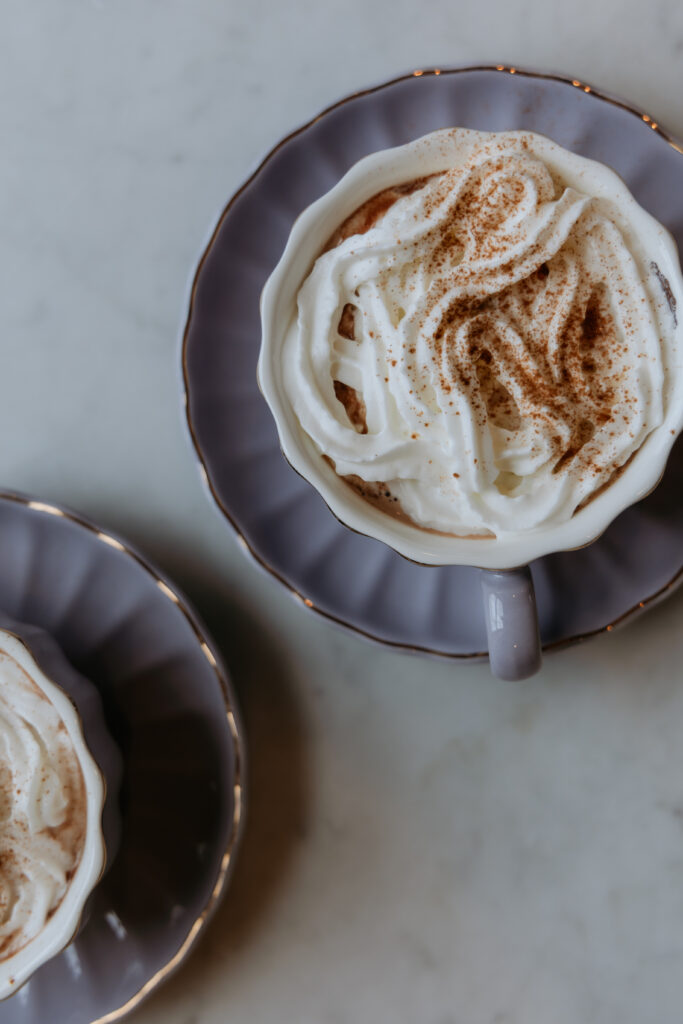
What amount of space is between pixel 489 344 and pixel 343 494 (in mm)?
287

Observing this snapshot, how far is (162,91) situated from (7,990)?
4.76 ft

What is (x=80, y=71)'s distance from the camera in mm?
1483

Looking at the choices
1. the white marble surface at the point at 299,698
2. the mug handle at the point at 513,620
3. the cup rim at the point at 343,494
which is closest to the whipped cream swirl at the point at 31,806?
the white marble surface at the point at 299,698

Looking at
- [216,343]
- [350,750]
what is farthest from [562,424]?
[350,750]

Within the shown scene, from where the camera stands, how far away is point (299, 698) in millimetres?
1480

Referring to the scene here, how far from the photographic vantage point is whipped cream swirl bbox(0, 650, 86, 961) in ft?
3.96

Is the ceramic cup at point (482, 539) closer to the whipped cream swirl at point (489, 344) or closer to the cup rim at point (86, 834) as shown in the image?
the whipped cream swirl at point (489, 344)

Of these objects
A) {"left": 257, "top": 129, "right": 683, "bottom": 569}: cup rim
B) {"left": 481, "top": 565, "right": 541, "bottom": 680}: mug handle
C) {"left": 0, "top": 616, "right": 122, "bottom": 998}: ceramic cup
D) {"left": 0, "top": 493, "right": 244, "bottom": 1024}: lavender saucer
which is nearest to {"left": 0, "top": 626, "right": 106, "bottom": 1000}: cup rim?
{"left": 0, "top": 616, "right": 122, "bottom": 998}: ceramic cup

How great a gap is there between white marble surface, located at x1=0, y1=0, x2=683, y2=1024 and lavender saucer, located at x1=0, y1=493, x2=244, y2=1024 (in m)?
0.11

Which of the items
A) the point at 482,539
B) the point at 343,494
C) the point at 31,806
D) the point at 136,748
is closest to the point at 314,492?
the point at 343,494

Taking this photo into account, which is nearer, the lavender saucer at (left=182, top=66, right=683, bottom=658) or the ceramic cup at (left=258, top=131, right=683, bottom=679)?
the ceramic cup at (left=258, top=131, right=683, bottom=679)

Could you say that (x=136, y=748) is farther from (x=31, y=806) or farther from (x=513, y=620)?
(x=513, y=620)

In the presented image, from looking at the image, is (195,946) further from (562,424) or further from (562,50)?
(562,50)

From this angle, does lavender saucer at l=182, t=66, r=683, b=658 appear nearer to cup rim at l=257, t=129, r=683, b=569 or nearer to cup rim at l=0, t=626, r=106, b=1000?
cup rim at l=257, t=129, r=683, b=569
